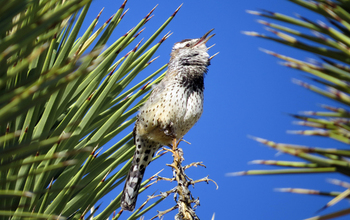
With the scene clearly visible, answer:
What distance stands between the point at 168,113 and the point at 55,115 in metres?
1.41

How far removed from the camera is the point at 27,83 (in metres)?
0.62

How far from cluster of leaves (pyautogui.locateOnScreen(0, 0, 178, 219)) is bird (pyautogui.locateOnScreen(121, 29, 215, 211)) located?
2.21 ft

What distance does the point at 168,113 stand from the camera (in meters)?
2.60

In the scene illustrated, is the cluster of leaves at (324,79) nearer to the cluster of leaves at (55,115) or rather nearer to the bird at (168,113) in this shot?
the cluster of leaves at (55,115)

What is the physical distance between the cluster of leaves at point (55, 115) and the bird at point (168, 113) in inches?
26.5

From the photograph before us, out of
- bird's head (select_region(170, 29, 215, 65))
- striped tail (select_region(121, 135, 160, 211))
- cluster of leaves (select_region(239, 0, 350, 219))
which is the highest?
bird's head (select_region(170, 29, 215, 65))

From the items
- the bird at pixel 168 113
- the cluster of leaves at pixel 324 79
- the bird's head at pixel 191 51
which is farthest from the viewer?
the bird's head at pixel 191 51

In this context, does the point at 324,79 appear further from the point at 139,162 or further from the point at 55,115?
the point at 139,162

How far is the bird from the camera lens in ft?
8.56

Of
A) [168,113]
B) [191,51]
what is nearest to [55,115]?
[168,113]

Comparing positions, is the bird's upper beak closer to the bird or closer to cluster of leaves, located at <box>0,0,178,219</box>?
the bird

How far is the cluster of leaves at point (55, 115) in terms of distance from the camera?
58cm

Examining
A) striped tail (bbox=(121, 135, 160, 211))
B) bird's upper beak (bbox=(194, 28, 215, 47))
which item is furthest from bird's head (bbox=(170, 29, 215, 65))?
striped tail (bbox=(121, 135, 160, 211))

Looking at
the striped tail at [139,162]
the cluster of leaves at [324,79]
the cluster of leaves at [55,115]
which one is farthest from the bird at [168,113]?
the cluster of leaves at [324,79]
